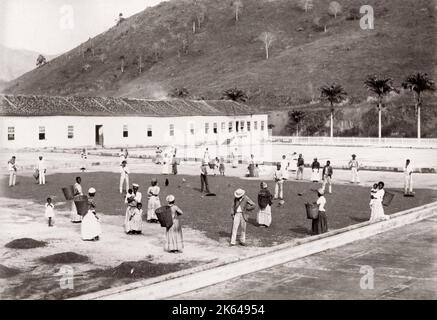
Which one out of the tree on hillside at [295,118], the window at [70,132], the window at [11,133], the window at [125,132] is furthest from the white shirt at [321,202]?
the tree on hillside at [295,118]

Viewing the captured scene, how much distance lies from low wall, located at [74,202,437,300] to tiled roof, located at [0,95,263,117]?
1575 inches

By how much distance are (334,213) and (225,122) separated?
160 feet

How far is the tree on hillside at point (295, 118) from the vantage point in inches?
3184

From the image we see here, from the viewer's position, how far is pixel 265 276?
37.5 ft

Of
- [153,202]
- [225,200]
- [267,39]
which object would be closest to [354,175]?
[225,200]

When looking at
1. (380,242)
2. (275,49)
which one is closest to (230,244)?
(380,242)

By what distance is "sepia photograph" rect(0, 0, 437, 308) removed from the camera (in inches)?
428

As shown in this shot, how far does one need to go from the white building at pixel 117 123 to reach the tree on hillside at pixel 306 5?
86.0 meters

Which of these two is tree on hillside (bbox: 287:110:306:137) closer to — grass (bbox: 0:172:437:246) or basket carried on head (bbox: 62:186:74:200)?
grass (bbox: 0:172:437:246)

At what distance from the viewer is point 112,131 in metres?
55.4

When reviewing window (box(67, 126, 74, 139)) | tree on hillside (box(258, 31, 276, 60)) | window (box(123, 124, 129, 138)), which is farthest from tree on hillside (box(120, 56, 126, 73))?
window (box(67, 126, 74, 139))

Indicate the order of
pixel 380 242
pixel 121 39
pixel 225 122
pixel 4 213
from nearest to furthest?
1. pixel 380 242
2. pixel 4 213
3. pixel 225 122
4. pixel 121 39
